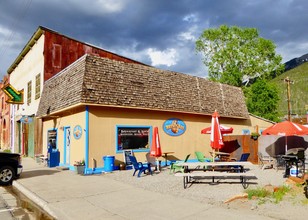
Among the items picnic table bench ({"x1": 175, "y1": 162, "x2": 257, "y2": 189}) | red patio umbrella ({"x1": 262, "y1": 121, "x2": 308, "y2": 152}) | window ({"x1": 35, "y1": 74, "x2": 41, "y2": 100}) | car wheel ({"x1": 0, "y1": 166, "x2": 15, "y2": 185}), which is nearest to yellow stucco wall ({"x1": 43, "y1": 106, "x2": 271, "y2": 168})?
window ({"x1": 35, "y1": 74, "x2": 41, "y2": 100})

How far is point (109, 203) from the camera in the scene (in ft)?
27.5

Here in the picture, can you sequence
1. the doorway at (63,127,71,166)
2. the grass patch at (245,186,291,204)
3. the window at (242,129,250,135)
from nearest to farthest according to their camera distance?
the grass patch at (245,186,291,204) → the doorway at (63,127,71,166) → the window at (242,129,250,135)

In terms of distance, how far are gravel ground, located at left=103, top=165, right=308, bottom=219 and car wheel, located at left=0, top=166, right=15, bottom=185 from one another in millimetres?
3985

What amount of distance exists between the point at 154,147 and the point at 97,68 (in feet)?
16.8

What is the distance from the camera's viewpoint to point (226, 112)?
22078 mm

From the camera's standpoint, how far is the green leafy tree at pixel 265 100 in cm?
3877

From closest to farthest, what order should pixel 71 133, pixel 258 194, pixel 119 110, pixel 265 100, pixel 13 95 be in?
pixel 258 194
pixel 119 110
pixel 71 133
pixel 13 95
pixel 265 100

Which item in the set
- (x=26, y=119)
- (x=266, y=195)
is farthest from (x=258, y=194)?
(x=26, y=119)

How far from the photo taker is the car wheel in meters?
12.8

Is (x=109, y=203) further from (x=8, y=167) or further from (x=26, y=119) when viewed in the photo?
(x=26, y=119)

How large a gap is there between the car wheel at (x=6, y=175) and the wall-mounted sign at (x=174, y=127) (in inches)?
340

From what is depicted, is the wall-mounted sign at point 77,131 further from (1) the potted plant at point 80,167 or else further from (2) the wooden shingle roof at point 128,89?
(1) the potted plant at point 80,167

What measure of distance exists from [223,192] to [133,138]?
788 cm

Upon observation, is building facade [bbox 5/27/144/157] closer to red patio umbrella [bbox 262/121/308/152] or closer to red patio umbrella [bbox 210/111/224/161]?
red patio umbrella [bbox 210/111/224/161]
